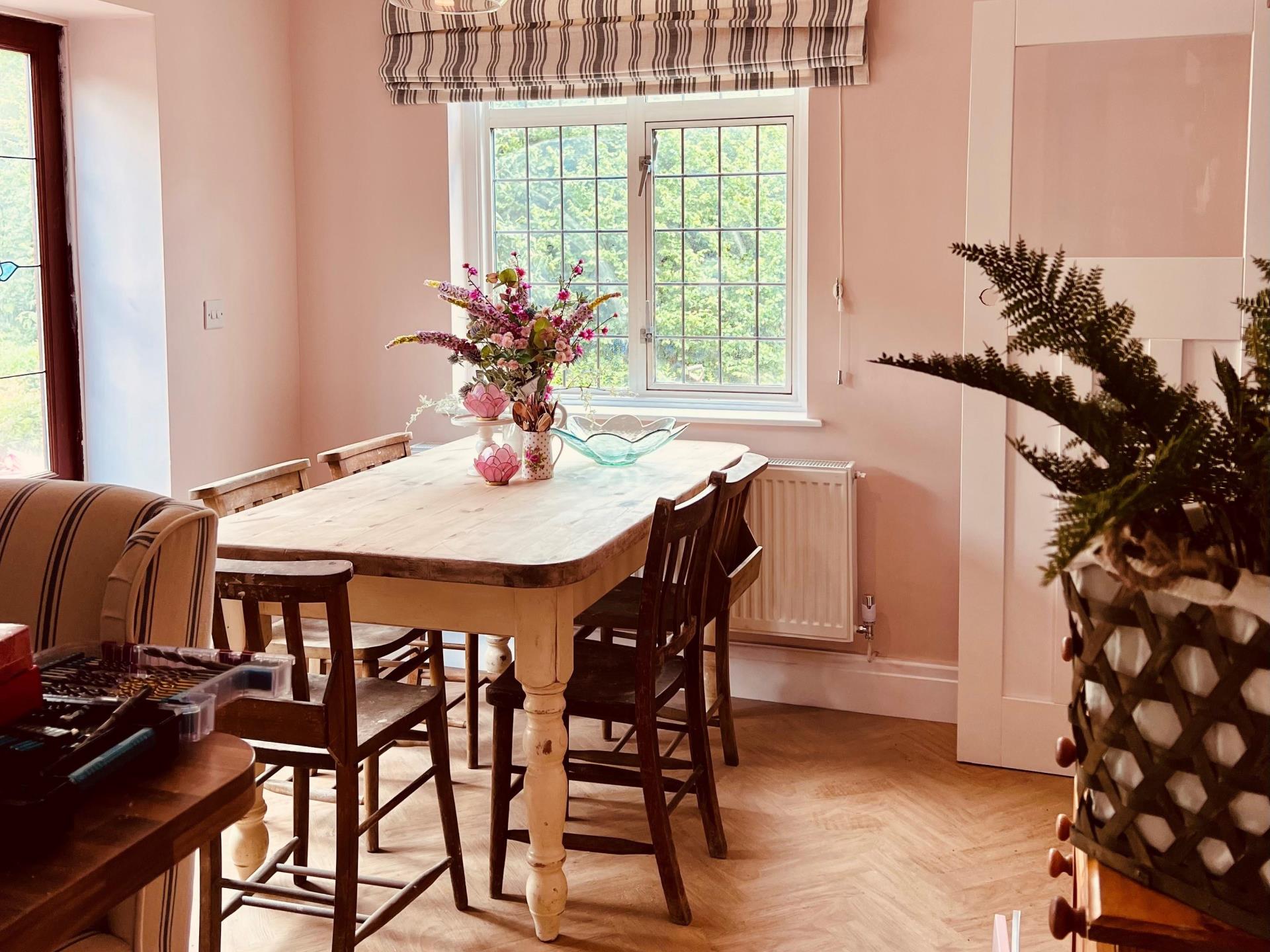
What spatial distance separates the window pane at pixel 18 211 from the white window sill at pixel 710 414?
5.59ft

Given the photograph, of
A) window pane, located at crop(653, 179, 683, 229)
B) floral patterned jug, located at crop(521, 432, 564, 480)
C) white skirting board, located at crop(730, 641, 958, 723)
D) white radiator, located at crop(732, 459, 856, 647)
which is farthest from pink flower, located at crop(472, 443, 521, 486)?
window pane, located at crop(653, 179, 683, 229)

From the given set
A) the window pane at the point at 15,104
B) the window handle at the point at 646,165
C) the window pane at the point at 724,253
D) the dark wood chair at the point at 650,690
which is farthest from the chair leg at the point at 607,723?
the window pane at the point at 15,104

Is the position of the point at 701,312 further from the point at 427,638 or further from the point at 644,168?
the point at 427,638

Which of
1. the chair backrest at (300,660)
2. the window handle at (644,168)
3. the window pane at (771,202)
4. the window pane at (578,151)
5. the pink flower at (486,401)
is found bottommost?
the chair backrest at (300,660)

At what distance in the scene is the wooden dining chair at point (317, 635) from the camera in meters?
2.79

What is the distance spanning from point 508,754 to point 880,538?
1630 mm

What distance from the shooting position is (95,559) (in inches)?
68.8

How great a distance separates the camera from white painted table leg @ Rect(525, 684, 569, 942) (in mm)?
2414

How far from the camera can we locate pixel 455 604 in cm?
240

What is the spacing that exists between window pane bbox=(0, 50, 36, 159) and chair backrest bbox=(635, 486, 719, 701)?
2385 mm

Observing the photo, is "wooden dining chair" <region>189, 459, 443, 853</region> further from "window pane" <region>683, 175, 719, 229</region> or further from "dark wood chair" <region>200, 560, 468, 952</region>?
"window pane" <region>683, 175, 719, 229</region>

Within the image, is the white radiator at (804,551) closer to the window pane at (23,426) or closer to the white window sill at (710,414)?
the white window sill at (710,414)

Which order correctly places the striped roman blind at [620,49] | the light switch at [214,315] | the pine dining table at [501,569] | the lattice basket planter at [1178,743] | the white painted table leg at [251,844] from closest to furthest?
the lattice basket planter at [1178,743] → the pine dining table at [501,569] → the white painted table leg at [251,844] → the striped roman blind at [620,49] → the light switch at [214,315]

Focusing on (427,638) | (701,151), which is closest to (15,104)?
(427,638)
